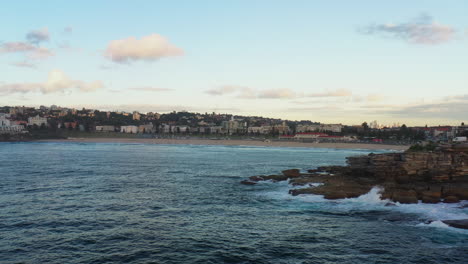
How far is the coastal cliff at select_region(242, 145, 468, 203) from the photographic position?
38969mm

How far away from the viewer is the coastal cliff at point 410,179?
128 ft

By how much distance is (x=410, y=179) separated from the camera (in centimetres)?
4588

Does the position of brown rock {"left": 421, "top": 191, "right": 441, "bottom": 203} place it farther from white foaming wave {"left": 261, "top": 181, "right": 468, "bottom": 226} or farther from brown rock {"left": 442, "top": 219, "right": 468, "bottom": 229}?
brown rock {"left": 442, "top": 219, "right": 468, "bottom": 229}

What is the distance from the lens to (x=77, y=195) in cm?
4128

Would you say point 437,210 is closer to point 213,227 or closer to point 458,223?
point 458,223

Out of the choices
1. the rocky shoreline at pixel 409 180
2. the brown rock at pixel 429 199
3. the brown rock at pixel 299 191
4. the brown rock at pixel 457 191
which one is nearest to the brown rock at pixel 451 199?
the rocky shoreline at pixel 409 180

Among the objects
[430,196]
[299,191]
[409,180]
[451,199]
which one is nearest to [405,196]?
[430,196]

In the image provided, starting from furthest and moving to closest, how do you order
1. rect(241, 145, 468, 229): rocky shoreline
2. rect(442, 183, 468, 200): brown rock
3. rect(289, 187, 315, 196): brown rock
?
rect(289, 187, 315, 196): brown rock
rect(241, 145, 468, 229): rocky shoreline
rect(442, 183, 468, 200): brown rock

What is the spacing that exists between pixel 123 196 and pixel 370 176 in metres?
34.4

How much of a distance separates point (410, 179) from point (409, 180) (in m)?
0.26

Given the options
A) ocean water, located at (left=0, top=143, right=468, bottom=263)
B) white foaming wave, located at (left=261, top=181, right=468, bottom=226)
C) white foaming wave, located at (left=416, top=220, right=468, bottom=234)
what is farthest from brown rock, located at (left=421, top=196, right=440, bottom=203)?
white foaming wave, located at (left=416, top=220, right=468, bottom=234)

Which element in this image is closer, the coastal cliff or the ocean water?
the ocean water

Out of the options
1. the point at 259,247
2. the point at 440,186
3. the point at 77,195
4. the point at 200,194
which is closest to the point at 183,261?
the point at 259,247

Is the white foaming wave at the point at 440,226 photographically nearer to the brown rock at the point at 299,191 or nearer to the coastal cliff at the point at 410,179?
the coastal cliff at the point at 410,179
